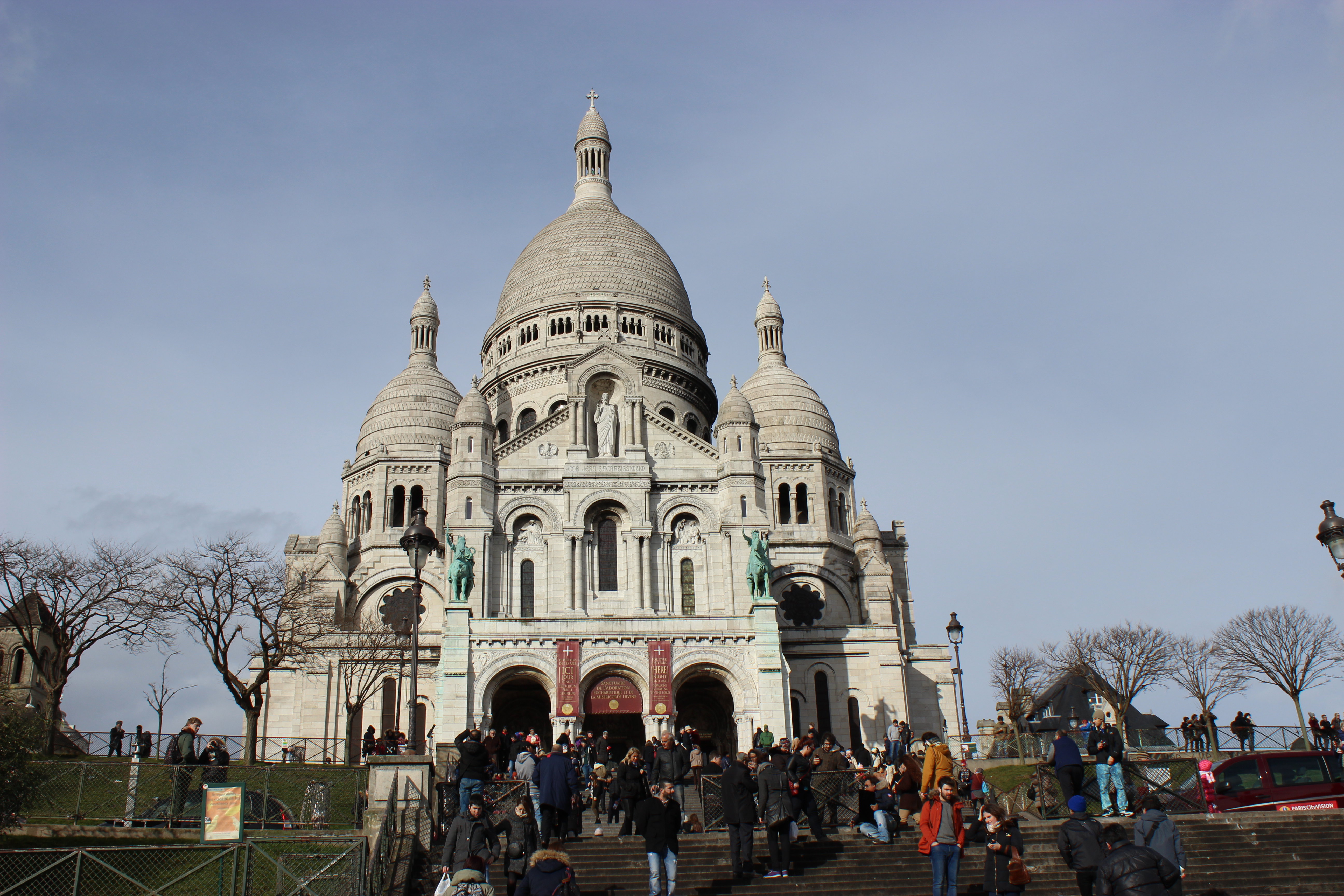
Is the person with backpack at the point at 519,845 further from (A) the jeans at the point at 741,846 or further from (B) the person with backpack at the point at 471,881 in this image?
(A) the jeans at the point at 741,846

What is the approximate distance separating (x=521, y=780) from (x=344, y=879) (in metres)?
5.99

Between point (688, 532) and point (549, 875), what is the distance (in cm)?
3371

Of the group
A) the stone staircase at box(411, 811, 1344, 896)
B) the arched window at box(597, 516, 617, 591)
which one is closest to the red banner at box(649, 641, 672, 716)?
the arched window at box(597, 516, 617, 591)

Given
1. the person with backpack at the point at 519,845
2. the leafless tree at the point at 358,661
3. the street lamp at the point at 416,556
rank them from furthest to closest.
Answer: the leafless tree at the point at 358,661 → the street lamp at the point at 416,556 → the person with backpack at the point at 519,845

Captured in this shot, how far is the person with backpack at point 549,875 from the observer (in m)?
12.1

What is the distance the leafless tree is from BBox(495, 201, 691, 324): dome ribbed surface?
21775 millimetres

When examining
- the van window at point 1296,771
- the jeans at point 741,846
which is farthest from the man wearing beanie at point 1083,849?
the van window at point 1296,771

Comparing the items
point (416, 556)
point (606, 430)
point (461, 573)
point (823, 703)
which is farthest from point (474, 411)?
point (416, 556)

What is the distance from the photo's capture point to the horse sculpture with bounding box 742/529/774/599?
40.8 m

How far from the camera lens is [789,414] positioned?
5838 cm

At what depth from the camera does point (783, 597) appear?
5378 centimetres

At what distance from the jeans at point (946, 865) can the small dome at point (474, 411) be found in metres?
33.0

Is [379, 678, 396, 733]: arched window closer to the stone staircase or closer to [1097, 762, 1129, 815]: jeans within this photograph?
the stone staircase

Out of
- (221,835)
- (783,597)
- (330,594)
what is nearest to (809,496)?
(783,597)
